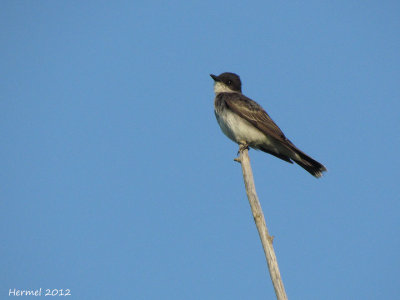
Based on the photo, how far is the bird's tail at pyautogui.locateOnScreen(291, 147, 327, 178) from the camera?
905cm

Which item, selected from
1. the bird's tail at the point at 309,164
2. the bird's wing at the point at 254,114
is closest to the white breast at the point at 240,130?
the bird's wing at the point at 254,114

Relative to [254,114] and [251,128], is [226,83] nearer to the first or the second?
[254,114]

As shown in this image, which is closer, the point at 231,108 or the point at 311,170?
the point at 311,170

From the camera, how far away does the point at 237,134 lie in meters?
9.92

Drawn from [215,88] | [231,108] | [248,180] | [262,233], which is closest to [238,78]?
[215,88]

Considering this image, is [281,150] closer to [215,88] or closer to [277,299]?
[215,88]

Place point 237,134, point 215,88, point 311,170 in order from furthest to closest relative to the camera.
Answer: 1. point 215,88
2. point 237,134
3. point 311,170

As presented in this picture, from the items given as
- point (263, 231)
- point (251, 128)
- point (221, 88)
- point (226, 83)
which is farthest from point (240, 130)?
point (263, 231)

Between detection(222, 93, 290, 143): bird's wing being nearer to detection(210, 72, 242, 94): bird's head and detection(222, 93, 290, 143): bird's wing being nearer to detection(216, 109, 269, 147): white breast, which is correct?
detection(216, 109, 269, 147): white breast

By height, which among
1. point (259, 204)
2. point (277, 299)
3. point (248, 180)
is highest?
point (248, 180)

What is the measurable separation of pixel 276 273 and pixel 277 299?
287mm

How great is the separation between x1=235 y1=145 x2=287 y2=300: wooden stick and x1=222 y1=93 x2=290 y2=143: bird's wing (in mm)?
2686

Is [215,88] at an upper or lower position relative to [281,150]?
upper

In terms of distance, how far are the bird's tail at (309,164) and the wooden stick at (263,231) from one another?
2.27 meters
